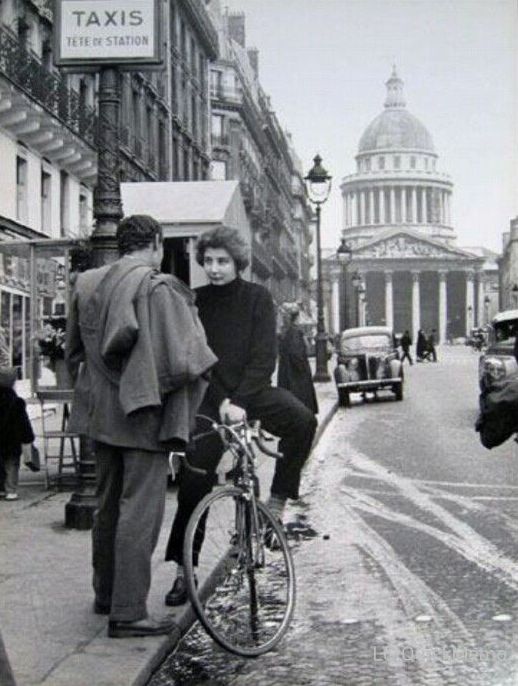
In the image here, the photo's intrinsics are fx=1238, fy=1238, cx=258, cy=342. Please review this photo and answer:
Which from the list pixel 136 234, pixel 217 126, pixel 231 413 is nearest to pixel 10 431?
pixel 231 413

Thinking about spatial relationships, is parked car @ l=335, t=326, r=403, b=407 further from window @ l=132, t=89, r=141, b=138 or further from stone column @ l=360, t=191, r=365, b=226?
stone column @ l=360, t=191, r=365, b=226

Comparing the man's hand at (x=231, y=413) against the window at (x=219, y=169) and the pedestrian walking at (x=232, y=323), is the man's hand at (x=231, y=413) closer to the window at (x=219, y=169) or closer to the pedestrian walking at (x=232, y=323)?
the pedestrian walking at (x=232, y=323)

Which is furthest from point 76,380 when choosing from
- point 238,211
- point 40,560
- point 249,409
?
point 238,211

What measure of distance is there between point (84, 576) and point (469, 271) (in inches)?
6067

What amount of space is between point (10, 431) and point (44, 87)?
16596mm

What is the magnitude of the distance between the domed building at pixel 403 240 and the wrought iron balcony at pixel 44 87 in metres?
123

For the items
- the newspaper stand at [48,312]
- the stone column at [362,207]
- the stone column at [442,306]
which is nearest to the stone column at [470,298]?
the stone column at [442,306]

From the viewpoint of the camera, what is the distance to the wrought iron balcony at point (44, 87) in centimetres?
2262

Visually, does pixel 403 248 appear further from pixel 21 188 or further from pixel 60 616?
pixel 60 616

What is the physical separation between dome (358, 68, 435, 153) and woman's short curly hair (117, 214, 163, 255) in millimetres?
164070

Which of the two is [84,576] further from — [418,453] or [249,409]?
[418,453]

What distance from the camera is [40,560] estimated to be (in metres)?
6.87

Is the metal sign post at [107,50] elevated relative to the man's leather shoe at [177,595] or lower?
elevated

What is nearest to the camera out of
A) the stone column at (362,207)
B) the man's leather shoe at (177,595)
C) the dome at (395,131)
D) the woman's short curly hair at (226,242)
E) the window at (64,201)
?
the man's leather shoe at (177,595)
